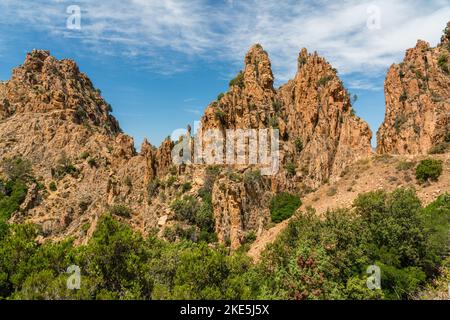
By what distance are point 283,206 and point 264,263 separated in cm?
1891

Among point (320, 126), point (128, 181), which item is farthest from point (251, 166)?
point (128, 181)

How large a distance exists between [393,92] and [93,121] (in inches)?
2408

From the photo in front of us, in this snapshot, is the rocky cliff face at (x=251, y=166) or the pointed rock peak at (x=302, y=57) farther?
the pointed rock peak at (x=302, y=57)

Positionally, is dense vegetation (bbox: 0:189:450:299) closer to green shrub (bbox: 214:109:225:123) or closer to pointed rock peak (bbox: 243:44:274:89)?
green shrub (bbox: 214:109:225:123)

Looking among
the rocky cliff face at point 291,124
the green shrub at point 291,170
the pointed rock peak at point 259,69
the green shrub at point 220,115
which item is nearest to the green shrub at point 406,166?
the rocky cliff face at point 291,124

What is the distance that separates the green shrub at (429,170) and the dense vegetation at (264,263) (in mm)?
9556

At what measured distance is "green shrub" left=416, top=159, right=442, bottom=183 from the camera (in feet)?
121

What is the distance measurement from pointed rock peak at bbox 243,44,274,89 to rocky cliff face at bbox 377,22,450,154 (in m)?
17.3

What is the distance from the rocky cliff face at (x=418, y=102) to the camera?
43.8 meters

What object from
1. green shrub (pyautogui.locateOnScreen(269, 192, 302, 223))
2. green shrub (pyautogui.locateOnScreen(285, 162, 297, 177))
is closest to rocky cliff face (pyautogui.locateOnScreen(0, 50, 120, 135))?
green shrub (pyautogui.locateOnScreen(285, 162, 297, 177))

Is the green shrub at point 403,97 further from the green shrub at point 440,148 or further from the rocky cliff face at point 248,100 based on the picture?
the rocky cliff face at point 248,100

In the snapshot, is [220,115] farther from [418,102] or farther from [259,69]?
[418,102]

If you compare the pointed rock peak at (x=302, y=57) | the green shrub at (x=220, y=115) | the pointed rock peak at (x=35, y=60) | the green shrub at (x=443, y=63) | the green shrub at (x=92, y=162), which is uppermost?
the pointed rock peak at (x=35, y=60)

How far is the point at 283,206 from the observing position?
4400 centimetres
